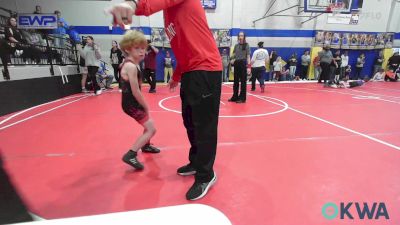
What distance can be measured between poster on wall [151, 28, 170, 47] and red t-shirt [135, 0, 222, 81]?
12852 mm

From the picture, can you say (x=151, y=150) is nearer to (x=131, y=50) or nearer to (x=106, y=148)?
(x=106, y=148)

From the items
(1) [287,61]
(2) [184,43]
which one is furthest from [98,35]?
(2) [184,43]

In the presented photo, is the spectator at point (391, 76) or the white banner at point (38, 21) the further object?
the spectator at point (391, 76)

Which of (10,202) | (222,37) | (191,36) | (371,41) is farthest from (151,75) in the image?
(371,41)

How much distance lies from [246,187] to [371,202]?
3.34ft

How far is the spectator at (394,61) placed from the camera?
47.1 feet

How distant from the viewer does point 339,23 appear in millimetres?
15883

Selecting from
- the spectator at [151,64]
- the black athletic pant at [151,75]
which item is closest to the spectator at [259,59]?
the spectator at [151,64]

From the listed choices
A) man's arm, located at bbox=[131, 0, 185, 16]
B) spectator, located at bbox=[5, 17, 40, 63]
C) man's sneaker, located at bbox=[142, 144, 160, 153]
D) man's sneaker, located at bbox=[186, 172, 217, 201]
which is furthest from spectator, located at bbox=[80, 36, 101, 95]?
man's arm, located at bbox=[131, 0, 185, 16]

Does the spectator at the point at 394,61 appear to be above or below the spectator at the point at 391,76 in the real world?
above

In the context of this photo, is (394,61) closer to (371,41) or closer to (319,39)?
(371,41)

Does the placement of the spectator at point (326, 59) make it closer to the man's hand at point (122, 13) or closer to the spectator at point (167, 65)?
the spectator at point (167, 65)
